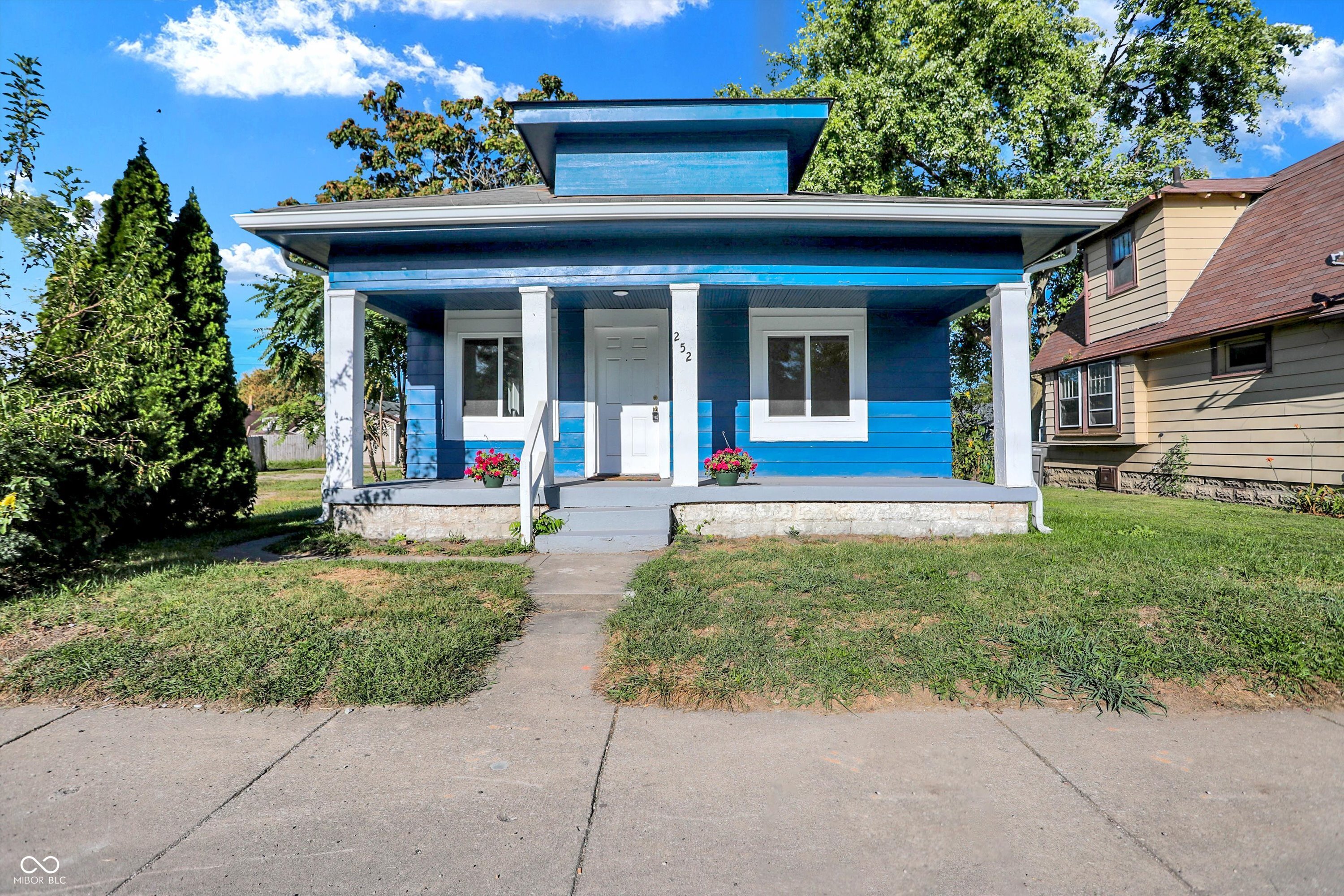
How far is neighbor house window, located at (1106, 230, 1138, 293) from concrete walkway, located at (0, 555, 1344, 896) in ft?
41.6

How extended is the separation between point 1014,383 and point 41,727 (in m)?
8.02

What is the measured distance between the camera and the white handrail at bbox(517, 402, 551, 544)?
662 cm

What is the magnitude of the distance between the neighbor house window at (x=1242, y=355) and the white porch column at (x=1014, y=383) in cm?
554

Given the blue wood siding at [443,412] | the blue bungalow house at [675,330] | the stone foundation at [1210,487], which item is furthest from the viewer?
the stone foundation at [1210,487]

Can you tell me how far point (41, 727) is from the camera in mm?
2863

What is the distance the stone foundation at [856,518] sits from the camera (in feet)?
23.5

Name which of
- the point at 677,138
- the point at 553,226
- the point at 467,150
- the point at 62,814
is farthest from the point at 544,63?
the point at 62,814

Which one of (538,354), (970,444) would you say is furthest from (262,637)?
(970,444)

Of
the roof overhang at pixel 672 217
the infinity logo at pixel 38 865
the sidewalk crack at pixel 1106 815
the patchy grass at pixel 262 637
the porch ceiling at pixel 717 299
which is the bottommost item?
the sidewalk crack at pixel 1106 815

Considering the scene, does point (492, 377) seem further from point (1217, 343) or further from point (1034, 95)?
point (1034, 95)

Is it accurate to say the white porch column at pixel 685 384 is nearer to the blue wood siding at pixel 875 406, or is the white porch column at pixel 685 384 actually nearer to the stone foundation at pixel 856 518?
the stone foundation at pixel 856 518

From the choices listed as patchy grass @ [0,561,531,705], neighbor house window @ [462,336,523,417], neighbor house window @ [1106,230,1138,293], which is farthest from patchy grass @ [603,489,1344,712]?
neighbor house window @ [1106,230,1138,293]

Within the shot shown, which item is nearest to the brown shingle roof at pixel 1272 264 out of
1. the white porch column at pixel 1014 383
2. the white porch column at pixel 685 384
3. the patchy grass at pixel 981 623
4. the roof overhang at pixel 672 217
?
the roof overhang at pixel 672 217

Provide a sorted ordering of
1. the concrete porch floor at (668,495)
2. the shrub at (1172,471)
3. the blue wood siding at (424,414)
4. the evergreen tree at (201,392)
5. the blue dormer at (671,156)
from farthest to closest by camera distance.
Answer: the shrub at (1172,471) → the blue wood siding at (424,414) → the blue dormer at (671,156) → the evergreen tree at (201,392) → the concrete porch floor at (668,495)
